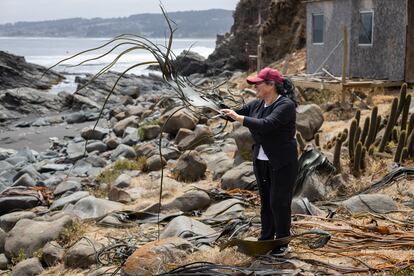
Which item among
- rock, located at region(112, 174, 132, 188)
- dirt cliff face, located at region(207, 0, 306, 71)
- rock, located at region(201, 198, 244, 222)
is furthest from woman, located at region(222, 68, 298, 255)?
dirt cliff face, located at region(207, 0, 306, 71)

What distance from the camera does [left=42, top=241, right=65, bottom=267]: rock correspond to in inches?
304

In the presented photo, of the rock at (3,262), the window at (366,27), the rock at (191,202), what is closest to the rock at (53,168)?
the rock at (191,202)

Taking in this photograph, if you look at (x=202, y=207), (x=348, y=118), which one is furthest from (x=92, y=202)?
(x=348, y=118)

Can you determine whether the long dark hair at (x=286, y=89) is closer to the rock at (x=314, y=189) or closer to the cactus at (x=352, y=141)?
the rock at (x=314, y=189)

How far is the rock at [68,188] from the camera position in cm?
1228

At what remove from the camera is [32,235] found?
8.32 meters

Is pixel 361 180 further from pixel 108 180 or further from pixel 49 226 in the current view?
pixel 108 180

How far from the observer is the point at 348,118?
15.9 metres

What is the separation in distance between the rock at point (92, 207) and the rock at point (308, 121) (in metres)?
5.02

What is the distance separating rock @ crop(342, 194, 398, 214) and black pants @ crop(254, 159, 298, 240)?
2186mm

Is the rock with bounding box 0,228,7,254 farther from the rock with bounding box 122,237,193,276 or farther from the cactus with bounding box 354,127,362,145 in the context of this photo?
the cactus with bounding box 354,127,362,145

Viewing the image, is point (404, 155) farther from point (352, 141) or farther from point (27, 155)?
point (27, 155)

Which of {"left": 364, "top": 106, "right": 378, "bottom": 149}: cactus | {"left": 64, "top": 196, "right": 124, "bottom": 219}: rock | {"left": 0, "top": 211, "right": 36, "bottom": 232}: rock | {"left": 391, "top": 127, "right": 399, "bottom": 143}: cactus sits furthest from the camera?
{"left": 391, "top": 127, "right": 399, "bottom": 143}: cactus

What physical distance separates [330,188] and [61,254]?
13.4 feet
